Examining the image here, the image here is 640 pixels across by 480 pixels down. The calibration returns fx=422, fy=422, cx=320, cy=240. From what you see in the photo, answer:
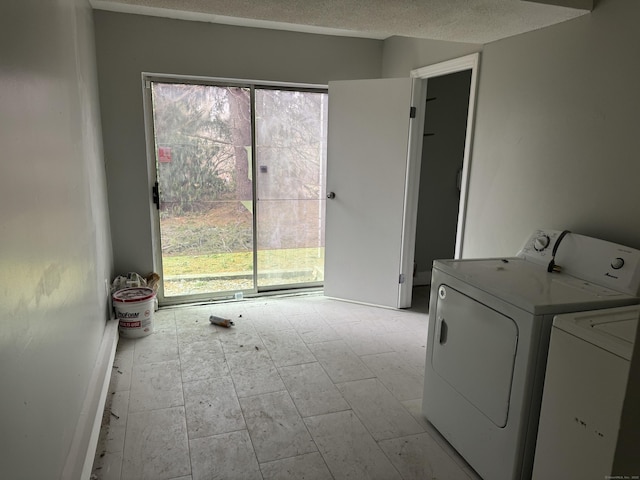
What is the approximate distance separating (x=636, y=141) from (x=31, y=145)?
2.43 meters

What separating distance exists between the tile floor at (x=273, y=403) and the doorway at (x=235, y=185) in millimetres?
586

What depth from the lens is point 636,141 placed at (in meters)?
1.87

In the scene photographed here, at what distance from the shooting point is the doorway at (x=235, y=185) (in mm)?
3559

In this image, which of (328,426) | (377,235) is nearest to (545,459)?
(328,426)

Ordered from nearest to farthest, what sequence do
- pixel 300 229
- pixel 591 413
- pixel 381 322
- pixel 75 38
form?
pixel 591 413
pixel 75 38
pixel 381 322
pixel 300 229

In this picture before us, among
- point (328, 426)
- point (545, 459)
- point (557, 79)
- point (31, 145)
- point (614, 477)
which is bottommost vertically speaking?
point (328, 426)

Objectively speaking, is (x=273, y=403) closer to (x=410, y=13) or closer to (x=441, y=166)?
(x=410, y=13)

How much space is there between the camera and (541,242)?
2.22 m

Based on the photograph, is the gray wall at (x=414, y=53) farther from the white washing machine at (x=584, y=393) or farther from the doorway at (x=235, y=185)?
the white washing machine at (x=584, y=393)

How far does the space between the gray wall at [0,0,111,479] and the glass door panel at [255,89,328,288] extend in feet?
5.41

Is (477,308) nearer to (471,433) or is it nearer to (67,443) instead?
(471,433)

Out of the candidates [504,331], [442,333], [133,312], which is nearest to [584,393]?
[504,331]

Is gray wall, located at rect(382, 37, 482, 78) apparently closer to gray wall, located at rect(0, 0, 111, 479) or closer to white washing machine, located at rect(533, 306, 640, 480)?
white washing machine, located at rect(533, 306, 640, 480)

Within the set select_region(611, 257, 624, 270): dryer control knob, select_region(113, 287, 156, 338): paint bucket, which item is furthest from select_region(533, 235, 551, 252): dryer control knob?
select_region(113, 287, 156, 338): paint bucket
